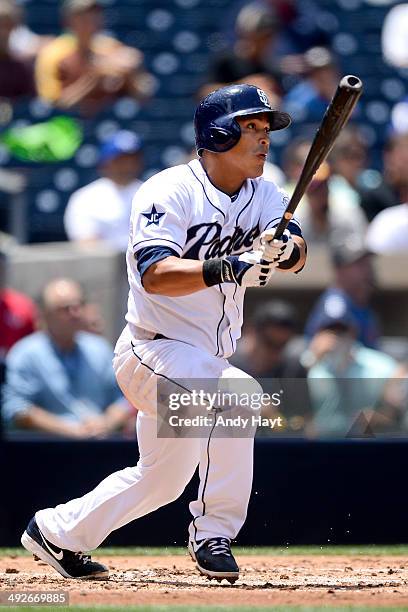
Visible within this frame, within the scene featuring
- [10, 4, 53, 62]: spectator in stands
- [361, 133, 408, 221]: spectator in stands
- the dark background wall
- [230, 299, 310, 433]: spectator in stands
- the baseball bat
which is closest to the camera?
the baseball bat

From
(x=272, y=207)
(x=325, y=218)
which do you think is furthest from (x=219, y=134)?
(x=325, y=218)

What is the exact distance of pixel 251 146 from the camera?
15.0ft

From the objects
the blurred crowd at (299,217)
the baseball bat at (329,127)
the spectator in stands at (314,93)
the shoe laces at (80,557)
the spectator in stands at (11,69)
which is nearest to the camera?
the baseball bat at (329,127)

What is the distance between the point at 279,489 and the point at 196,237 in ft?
6.82

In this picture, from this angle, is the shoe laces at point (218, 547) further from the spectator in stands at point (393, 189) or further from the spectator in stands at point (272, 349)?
the spectator in stands at point (393, 189)

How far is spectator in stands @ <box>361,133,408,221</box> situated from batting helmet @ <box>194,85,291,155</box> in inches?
171

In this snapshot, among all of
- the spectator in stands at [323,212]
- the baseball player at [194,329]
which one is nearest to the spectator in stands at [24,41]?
the spectator in stands at [323,212]

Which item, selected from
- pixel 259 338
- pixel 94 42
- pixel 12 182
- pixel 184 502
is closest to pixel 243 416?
pixel 184 502

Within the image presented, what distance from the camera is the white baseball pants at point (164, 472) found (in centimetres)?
442

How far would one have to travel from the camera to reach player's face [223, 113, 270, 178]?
180 inches

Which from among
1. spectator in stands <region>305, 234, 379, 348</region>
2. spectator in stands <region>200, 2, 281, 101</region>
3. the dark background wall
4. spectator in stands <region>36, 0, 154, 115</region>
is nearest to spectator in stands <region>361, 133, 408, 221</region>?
spectator in stands <region>305, 234, 379, 348</region>

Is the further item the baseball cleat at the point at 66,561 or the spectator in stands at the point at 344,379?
the spectator in stands at the point at 344,379

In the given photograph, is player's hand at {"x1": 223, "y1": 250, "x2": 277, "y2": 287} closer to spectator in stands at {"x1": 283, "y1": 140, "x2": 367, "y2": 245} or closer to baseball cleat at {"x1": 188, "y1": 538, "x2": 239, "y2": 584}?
baseball cleat at {"x1": 188, "y1": 538, "x2": 239, "y2": 584}

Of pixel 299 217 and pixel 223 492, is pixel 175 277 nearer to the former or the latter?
pixel 223 492
